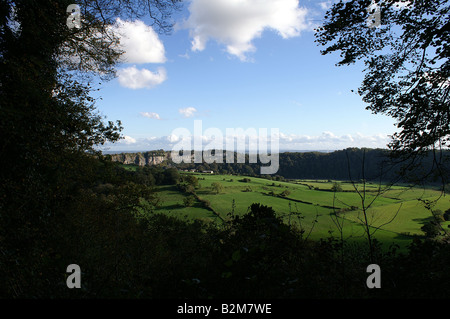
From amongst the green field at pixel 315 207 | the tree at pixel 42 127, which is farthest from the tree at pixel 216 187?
the tree at pixel 42 127

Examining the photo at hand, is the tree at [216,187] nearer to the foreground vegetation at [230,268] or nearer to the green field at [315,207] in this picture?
the green field at [315,207]

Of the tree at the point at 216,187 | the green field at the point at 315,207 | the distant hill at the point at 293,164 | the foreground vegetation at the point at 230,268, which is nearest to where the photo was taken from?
the foreground vegetation at the point at 230,268

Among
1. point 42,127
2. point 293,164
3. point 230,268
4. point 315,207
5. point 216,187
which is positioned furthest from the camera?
point 293,164

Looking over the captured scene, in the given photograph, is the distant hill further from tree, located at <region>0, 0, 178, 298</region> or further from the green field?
tree, located at <region>0, 0, 178, 298</region>

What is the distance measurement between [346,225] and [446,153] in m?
25.7

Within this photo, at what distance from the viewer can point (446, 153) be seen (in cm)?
558

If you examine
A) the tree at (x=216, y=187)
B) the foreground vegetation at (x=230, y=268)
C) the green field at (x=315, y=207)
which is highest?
the foreground vegetation at (x=230, y=268)

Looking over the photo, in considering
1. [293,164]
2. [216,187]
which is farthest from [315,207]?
[293,164]

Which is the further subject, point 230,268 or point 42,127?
point 42,127

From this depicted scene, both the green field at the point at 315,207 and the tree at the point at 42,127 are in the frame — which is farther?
the green field at the point at 315,207

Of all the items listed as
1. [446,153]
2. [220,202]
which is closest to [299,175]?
[220,202]

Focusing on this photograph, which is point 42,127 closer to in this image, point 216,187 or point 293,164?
point 216,187

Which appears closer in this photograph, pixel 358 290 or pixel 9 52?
pixel 358 290
